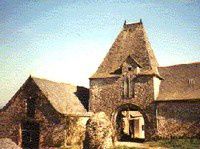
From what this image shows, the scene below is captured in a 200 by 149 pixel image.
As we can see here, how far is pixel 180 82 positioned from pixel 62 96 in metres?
14.2

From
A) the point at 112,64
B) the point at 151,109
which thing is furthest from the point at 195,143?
the point at 112,64

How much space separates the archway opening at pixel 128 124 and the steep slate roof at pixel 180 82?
4.21 metres

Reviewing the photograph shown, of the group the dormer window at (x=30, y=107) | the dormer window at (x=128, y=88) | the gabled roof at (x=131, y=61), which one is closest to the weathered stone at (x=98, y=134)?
the dormer window at (x=128, y=88)

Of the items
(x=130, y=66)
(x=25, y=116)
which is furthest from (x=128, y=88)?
(x=25, y=116)

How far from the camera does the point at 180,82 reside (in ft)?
110

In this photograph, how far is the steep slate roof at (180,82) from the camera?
103ft

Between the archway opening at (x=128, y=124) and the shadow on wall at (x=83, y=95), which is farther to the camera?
the shadow on wall at (x=83, y=95)

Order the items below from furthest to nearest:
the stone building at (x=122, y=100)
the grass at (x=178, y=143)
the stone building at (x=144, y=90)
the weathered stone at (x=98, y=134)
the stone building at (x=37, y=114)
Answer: the stone building at (x=144, y=90) → the stone building at (x=122, y=100) → the stone building at (x=37, y=114) → the grass at (x=178, y=143) → the weathered stone at (x=98, y=134)

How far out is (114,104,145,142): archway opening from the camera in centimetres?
3381

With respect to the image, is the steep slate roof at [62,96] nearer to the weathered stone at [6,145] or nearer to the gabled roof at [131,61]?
the gabled roof at [131,61]

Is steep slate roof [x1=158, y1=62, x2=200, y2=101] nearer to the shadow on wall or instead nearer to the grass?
the grass

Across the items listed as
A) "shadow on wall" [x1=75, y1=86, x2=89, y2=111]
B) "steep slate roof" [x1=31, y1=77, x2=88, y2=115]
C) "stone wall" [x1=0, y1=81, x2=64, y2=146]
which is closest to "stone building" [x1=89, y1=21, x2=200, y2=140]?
"shadow on wall" [x1=75, y1=86, x2=89, y2=111]

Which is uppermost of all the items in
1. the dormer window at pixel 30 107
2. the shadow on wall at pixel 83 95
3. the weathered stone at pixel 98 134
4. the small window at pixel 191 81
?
the small window at pixel 191 81

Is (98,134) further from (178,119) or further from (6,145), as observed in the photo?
(6,145)
